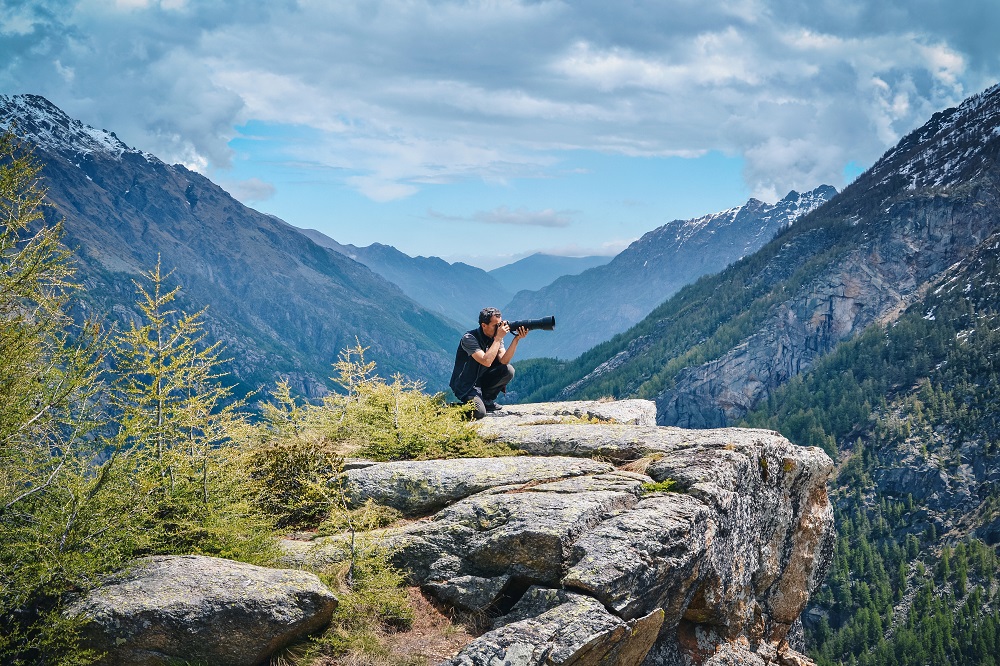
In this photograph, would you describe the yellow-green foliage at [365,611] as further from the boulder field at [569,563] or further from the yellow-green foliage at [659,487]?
the yellow-green foliage at [659,487]

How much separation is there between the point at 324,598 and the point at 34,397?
16.1 ft

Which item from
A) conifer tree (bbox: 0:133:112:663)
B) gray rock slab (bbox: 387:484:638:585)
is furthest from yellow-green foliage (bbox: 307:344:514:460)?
conifer tree (bbox: 0:133:112:663)

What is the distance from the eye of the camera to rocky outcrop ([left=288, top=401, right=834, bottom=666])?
32.4 feet

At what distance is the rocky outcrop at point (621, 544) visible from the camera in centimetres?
988

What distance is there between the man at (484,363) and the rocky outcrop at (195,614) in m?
7.92

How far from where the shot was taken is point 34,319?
1083 cm

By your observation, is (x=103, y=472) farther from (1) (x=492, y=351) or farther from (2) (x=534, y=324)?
(2) (x=534, y=324)

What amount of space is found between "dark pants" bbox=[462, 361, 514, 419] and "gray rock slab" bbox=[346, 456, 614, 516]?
4.00 metres

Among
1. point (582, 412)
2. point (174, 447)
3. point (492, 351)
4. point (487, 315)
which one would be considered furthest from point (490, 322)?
point (174, 447)

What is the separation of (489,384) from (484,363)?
1.47m

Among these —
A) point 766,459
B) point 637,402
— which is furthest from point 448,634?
point 637,402

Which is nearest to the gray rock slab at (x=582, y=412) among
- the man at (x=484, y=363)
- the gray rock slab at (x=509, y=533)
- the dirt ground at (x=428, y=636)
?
the man at (x=484, y=363)

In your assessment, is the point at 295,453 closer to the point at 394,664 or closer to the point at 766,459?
the point at 394,664

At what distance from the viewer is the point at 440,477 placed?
12703 mm
